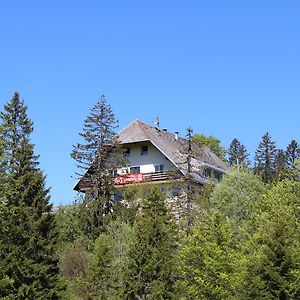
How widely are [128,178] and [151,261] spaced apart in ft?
93.0

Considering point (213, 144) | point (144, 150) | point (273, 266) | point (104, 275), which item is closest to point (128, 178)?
point (144, 150)

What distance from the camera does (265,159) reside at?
8612 cm

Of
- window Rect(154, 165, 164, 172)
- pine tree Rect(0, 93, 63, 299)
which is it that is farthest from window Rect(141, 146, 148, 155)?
pine tree Rect(0, 93, 63, 299)

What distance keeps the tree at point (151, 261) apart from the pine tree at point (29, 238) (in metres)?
4.25

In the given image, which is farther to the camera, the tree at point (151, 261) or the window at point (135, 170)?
the window at point (135, 170)

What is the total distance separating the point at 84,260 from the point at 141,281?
11.7 meters

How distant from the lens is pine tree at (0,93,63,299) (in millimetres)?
30791

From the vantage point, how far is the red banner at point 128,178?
56.4m

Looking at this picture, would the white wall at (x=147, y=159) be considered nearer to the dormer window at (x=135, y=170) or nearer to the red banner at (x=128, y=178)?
the dormer window at (x=135, y=170)

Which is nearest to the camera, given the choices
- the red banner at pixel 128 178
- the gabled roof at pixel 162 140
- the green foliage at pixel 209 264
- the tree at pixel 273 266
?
the tree at pixel 273 266

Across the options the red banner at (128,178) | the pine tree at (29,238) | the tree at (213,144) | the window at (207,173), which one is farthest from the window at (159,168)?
the tree at (213,144)

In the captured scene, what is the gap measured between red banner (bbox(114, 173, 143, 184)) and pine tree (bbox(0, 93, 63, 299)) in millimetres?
22314

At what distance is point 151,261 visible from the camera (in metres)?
29.5

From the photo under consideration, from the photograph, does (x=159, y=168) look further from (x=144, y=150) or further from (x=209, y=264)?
(x=209, y=264)
